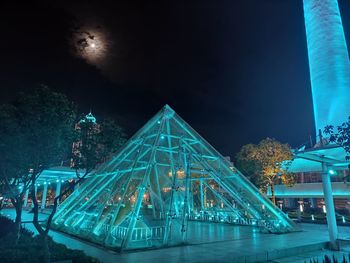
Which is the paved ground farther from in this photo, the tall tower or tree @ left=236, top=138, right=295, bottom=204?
the tall tower

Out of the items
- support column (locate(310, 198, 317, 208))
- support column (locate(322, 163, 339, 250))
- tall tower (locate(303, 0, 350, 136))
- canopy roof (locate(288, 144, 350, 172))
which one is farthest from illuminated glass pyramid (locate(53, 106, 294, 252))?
support column (locate(310, 198, 317, 208))

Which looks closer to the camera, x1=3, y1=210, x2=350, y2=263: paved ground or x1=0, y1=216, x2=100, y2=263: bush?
x1=0, y1=216, x2=100, y2=263: bush

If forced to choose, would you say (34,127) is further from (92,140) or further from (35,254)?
(35,254)

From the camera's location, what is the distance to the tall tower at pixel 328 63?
23.7m

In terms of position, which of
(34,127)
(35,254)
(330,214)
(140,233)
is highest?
(34,127)

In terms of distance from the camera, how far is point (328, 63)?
24.7 metres

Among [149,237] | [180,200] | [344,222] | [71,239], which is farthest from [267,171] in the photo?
[71,239]

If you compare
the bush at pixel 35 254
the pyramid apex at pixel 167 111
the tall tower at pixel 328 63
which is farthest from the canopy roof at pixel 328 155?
the tall tower at pixel 328 63

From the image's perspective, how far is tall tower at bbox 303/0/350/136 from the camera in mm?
23719

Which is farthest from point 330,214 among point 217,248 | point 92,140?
point 92,140

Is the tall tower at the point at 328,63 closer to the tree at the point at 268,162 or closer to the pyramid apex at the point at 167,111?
the tree at the point at 268,162

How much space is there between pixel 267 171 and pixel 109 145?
2001cm

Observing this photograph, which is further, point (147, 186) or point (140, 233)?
point (147, 186)

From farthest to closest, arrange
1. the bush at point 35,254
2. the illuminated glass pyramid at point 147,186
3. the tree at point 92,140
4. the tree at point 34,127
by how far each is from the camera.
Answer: the illuminated glass pyramid at point 147,186
the tree at point 92,140
the tree at point 34,127
the bush at point 35,254
